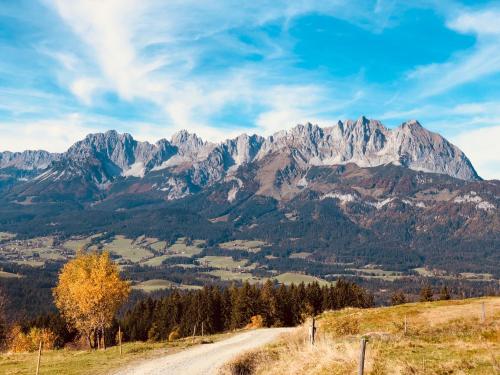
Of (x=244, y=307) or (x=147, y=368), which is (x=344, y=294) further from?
(x=147, y=368)

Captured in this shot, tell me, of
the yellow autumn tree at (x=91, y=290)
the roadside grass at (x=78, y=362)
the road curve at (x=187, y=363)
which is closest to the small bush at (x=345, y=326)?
the road curve at (x=187, y=363)

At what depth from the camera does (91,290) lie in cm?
6581

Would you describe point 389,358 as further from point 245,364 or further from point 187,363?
point 187,363

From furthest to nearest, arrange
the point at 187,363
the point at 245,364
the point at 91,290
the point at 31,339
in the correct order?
the point at 31,339 → the point at 91,290 → the point at 187,363 → the point at 245,364

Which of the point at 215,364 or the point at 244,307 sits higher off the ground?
the point at 215,364

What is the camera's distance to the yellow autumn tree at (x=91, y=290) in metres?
66.2

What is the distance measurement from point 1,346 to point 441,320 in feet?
475

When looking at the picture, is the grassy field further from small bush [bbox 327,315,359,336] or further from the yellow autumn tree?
the yellow autumn tree

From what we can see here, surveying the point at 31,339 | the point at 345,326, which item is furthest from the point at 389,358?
the point at 31,339

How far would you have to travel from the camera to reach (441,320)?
5469 cm

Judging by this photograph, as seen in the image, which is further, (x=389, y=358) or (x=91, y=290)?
(x=91, y=290)

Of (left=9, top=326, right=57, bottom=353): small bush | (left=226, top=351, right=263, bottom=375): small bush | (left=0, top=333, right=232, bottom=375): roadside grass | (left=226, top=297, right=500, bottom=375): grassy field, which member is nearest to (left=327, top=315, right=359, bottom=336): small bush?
(left=226, top=297, right=500, bottom=375): grassy field

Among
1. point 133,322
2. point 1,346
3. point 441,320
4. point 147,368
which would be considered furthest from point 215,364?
point 1,346

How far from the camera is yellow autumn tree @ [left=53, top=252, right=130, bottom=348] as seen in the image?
6625 centimetres
